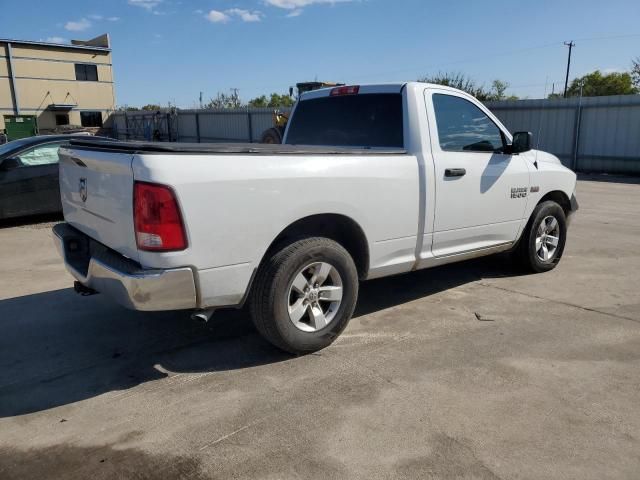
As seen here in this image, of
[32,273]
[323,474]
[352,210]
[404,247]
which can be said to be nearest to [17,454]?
[323,474]

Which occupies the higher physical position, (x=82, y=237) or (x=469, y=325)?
(x=82, y=237)

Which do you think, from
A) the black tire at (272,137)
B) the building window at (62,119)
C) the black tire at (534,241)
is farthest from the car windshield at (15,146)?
the building window at (62,119)

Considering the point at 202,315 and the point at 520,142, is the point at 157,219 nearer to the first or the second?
the point at 202,315

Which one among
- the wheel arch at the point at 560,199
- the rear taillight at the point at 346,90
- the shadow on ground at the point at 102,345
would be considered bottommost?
the shadow on ground at the point at 102,345

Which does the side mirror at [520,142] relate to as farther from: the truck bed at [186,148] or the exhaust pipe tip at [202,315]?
the exhaust pipe tip at [202,315]

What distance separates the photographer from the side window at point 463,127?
4.57 meters

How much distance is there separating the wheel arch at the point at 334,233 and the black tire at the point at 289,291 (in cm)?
10

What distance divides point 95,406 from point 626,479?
9.39 feet

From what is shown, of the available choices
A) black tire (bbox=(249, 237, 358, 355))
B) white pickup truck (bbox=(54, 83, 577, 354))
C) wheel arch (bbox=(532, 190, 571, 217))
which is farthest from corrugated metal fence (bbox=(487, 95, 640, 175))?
black tire (bbox=(249, 237, 358, 355))

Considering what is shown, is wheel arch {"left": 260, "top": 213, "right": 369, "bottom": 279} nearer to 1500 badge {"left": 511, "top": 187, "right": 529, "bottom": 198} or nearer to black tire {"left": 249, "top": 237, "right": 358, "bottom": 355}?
black tire {"left": 249, "top": 237, "right": 358, "bottom": 355}

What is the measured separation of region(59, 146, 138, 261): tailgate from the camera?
3.14 meters

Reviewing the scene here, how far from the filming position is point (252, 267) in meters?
3.42

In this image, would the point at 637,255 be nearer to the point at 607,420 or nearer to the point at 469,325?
the point at 469,325

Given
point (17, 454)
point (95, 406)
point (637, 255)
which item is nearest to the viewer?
point (17, 454)
